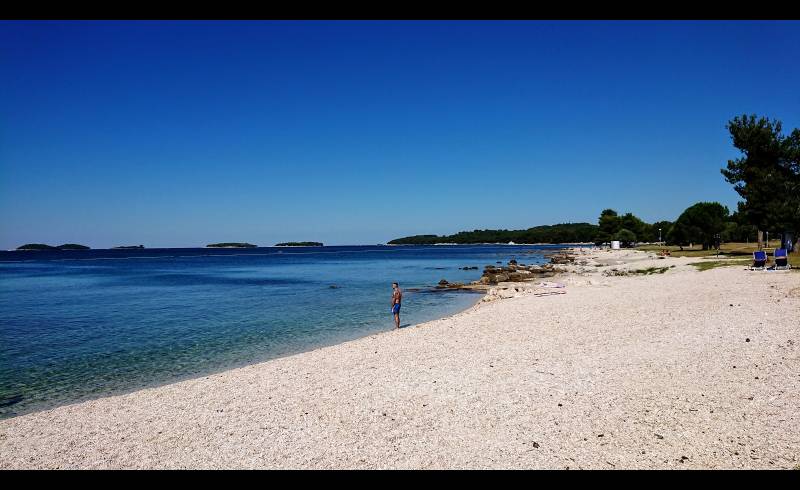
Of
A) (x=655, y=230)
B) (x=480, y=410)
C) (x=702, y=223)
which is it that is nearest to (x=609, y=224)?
(x=655, y=230)

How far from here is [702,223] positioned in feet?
224

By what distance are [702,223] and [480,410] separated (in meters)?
73.3

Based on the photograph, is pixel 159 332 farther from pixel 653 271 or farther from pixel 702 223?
pixel 702 223

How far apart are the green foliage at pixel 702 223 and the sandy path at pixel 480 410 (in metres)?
61.5

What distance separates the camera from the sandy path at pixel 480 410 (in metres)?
6.84

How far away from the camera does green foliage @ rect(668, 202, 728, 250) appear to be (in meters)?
67.0

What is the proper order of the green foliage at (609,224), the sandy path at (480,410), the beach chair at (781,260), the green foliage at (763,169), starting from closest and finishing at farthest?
the sandy path at (480,410)
the beach chair at (781,260)
the green foliage at (763,169)
the green foliage at (609,224)

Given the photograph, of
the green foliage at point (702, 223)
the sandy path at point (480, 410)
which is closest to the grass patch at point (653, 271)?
the sandy path at point (480, 410)

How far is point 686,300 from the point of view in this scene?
1952 centimetres

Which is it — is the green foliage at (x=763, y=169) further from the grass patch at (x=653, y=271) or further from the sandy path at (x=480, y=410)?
the sandy path at (x=480, y=410)

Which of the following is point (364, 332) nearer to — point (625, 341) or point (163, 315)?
point (625, 341)

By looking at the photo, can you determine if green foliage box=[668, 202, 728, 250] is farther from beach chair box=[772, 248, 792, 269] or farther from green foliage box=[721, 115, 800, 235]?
beach chair box=[772, 248, 792, 269]

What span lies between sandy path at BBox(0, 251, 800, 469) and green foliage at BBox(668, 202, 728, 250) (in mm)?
61518
